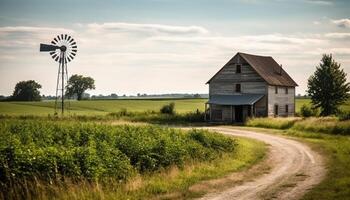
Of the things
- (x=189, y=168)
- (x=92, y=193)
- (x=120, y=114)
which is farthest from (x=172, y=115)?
(x=92, y=193)

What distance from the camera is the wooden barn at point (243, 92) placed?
5784cm

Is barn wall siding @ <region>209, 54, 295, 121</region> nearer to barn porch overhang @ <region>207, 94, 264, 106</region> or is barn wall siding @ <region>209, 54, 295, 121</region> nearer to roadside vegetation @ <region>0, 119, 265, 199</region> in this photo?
barn porch overhang @ <region>207, 94, 264, 106</region>

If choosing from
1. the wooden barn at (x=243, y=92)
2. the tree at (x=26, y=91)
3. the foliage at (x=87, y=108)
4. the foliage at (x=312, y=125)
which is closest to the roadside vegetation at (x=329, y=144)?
the foliage at (x=312, y=125)

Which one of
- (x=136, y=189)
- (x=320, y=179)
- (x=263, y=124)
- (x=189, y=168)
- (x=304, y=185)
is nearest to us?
(x=136, y=189)

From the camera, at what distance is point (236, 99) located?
58.4 meters

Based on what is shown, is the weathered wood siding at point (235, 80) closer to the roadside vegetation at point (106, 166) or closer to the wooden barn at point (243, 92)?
the wooden barn at point (243, 92)

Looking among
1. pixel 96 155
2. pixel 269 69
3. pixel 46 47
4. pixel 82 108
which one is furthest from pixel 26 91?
pixel 96 155

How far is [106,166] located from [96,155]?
580mm

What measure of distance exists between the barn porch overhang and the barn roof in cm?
289

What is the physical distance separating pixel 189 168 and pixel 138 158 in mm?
2349

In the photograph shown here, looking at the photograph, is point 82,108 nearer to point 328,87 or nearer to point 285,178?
point 328,87

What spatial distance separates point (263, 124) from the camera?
48938 millimetres

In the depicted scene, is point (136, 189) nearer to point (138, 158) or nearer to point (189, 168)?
point (138, 158)

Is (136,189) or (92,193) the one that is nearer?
(92,193)
